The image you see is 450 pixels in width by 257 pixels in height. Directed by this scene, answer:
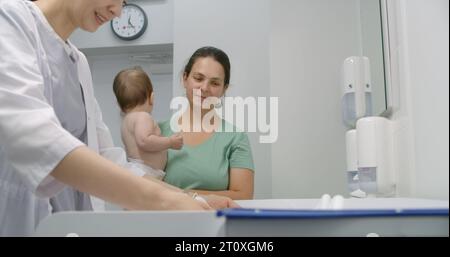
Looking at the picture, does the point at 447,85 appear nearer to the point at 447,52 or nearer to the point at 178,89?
the point at 447,52

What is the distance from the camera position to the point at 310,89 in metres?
1.52

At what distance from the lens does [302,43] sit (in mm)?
1545

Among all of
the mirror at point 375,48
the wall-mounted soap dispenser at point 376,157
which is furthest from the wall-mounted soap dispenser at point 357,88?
the wall-mounted soap dispenser at point 376,157

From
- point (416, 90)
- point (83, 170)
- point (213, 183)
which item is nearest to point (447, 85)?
point (416, 90)

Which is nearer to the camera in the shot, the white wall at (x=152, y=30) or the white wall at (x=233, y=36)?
the white wall at (x=233, y=36)

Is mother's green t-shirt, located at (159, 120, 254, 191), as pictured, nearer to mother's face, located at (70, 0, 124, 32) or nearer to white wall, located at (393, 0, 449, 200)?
mother's face, located at (70, 0, 124, 32)

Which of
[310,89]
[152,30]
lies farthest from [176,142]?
[152,30]

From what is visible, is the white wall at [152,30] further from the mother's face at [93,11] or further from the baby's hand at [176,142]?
the mother's face at [93,11]

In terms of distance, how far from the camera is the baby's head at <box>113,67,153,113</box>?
2.02 metres

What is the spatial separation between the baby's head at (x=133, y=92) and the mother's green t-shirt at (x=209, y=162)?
22.4 inches

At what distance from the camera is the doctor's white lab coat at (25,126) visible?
534 millimetres

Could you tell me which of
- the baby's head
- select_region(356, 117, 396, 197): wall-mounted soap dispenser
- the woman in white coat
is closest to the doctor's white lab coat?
the woman in white coat

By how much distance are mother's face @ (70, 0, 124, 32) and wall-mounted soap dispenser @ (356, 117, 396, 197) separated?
0.60m

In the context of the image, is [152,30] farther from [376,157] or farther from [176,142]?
[376,157]
